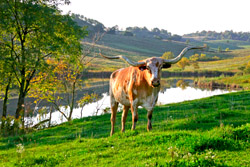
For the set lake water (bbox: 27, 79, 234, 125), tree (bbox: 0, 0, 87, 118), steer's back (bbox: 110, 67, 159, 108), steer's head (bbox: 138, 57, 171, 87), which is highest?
tree (bbox: 0, 0, 87, 118)

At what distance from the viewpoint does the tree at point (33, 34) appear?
18750mm

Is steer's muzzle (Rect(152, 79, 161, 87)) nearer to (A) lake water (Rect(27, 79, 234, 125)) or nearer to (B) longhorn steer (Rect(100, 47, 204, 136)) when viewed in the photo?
(B) longhorn steer (Rect(100, 47, 204, 136))

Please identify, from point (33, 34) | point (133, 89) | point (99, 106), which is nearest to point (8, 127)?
point (33, 34)

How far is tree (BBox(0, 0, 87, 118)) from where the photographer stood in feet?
61.5

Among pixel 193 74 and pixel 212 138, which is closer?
pixel 212 138

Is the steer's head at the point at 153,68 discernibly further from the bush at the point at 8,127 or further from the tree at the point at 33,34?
the bush at the point at 8,127

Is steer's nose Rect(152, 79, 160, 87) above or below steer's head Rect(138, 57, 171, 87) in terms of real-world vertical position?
below

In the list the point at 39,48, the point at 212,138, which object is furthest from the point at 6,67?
the point at 212,138

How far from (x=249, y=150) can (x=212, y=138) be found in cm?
94

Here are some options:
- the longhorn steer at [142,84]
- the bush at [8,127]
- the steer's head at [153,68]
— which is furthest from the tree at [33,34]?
the steer's head at [153,68]

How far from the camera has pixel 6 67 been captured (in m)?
18.0

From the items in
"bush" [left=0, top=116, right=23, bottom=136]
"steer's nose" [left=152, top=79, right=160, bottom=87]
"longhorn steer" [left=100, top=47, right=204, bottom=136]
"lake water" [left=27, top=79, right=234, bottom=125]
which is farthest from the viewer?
"lake water" [left=27, top=79, right=234, bottom=125]

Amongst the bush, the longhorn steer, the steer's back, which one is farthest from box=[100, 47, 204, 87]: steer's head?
the bush

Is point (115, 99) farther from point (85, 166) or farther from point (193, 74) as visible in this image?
point (193, 74)
